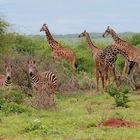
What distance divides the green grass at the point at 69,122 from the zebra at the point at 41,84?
0.32 meters

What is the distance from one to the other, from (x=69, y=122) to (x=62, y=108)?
2.86 meters

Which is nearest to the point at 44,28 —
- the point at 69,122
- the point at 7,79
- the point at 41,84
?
the point at 7,79

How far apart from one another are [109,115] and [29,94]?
4.89 metres

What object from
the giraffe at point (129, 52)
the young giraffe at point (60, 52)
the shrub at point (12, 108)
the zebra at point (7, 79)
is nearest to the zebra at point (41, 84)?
the shrub at point (12, 108)

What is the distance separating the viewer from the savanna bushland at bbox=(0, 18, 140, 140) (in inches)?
442

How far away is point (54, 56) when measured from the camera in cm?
2194

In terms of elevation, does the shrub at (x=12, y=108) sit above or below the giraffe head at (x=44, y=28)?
below

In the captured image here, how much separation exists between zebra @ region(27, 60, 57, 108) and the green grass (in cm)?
32

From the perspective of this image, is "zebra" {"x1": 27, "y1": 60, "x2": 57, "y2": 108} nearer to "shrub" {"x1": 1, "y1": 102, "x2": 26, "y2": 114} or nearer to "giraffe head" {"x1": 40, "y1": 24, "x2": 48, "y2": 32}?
"shrub" {"x1": 1, "y1": 102, "x2": 26, "y2": 114}

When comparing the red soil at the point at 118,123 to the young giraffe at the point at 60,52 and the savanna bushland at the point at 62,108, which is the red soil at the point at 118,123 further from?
the young giraffe at the point at 60,52

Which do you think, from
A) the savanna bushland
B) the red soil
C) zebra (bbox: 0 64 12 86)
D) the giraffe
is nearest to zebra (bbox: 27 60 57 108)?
the savanna bushland

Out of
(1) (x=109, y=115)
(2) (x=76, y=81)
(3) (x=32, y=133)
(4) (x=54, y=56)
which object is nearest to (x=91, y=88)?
(2) (x=76, y=81)

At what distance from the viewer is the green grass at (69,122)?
10953 millimetres

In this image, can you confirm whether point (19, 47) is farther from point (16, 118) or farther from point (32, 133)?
point (32, 133)
